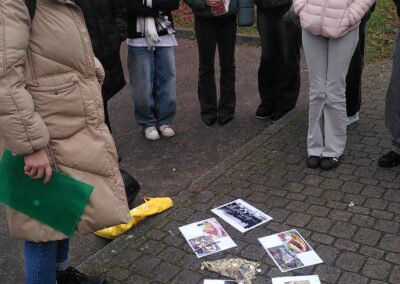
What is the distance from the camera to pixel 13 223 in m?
2.40

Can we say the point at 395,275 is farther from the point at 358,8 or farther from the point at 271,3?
the point at 271,3

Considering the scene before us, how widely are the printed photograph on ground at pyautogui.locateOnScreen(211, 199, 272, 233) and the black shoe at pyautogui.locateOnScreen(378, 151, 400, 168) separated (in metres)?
1.16

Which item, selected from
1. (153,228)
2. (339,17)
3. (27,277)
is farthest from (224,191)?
Answer: (27,277)

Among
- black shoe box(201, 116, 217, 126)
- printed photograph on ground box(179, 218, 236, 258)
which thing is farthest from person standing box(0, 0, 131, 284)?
black shoe box(201, 116, 217, 126)

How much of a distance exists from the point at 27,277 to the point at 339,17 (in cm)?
261

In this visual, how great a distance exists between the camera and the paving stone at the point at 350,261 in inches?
116

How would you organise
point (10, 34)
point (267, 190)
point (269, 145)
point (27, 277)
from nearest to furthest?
point (10, 34) < point (27, 277) < point (267, 190) < point (269, 145)

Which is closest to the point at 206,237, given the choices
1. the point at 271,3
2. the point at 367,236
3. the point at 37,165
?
the point at 367,236

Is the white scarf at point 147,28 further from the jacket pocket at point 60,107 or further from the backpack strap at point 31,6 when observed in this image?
the backpack strap at point 31,6

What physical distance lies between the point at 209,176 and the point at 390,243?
1.51 meters

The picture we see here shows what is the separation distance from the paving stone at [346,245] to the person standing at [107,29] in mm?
2182

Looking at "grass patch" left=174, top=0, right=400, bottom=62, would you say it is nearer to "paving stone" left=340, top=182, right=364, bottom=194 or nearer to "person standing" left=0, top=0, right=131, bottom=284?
"paving stone" left=340, top=182, right=364, bottom=194

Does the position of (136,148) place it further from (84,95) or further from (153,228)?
(84,95)

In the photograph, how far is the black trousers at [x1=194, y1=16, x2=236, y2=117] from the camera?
4.94 meters
